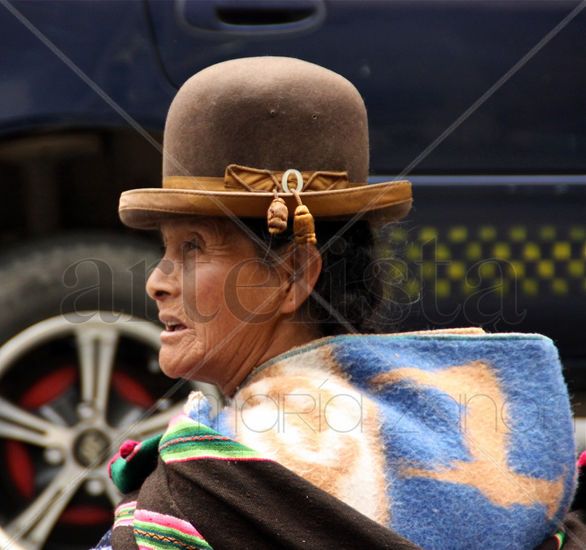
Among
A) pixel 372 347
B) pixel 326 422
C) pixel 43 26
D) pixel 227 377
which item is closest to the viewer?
pixel 326 422

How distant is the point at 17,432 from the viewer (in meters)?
3.46

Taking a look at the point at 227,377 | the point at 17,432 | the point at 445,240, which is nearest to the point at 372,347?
the point at 227,377

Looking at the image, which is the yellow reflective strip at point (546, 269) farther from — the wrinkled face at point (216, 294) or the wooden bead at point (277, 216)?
the wooden bead at point (277, 216)

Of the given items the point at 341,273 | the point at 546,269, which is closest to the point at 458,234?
the point at 546,269

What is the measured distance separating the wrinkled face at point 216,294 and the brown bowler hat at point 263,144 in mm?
57

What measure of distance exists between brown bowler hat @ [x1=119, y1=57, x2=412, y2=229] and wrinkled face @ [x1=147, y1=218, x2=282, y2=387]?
0.06 meters

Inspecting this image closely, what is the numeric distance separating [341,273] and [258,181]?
0.26 metres

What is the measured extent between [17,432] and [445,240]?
4.55 feet

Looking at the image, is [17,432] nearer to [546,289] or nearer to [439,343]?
[546,289]

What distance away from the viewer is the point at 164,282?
1972 millimetres

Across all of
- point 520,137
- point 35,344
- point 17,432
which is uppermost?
point 520,137

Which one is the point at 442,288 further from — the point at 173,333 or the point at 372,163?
the point at 173,333

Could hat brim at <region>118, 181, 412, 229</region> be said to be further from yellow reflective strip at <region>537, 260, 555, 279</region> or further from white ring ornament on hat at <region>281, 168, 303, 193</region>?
yellow reflective strip at <region>537, 260, 555, 279</region>

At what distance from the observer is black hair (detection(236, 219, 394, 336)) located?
1915 mm
